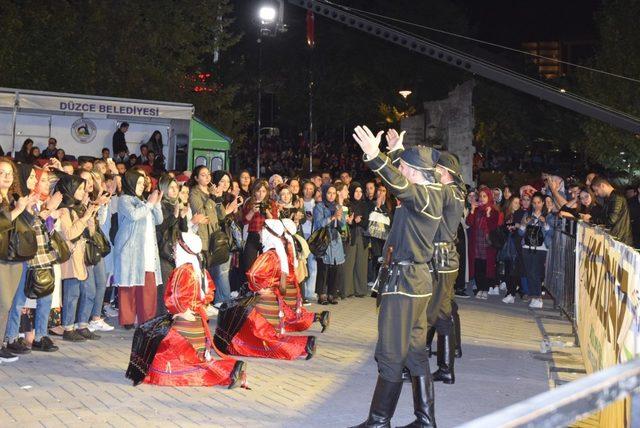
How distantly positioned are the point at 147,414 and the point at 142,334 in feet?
3.84

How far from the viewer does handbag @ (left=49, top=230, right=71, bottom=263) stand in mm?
8977

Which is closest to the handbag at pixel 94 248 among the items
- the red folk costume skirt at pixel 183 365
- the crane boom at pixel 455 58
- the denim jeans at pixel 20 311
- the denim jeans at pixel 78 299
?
the denim jeans at pixel 78 299

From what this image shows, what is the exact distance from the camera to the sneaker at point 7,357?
338 inches

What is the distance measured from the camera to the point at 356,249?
50.6 ft

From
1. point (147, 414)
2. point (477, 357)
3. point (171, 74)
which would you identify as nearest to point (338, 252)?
point (477, 357)

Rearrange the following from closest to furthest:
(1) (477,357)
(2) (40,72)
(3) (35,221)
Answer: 1. (3) (35,221)
2. (1) (477,357)
3. (2) (40,72)

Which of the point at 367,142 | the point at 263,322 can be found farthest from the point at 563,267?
the point at 367,142

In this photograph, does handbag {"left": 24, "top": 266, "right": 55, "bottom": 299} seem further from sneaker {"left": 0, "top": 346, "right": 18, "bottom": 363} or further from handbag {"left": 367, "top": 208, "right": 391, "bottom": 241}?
handbag {"left": 367, "top": 208, "right": 391, "bottom": 241}

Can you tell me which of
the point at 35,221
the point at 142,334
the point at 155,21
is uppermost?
the point at 155,21

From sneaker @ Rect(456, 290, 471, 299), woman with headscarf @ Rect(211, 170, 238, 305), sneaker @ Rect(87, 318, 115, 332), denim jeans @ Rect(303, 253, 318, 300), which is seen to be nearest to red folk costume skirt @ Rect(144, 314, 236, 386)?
sneaker @ Rect(87, 318, 115, 332)

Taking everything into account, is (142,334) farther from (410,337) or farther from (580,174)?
(580,174)

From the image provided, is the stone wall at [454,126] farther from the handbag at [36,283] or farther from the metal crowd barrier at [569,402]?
the metal crowd barrier at [569,402]

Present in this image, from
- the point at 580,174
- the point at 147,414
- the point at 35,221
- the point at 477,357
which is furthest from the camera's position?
the point at 580,174

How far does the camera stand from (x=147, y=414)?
6875 millimetres
